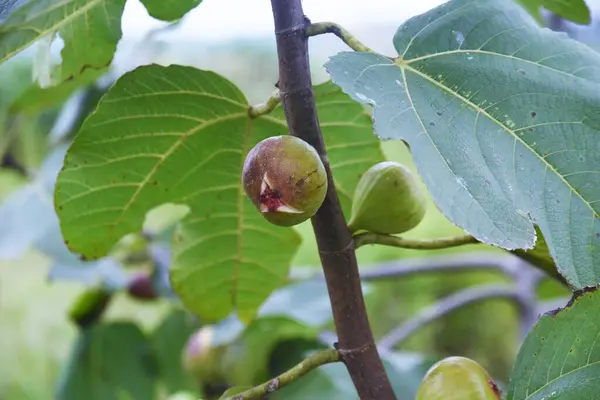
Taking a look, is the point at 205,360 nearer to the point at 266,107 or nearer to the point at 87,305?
the point at 87,305

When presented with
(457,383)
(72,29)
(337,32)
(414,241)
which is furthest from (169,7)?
(457,383)

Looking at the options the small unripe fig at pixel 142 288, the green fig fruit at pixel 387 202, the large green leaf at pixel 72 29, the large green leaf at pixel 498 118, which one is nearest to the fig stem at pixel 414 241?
the green fig fruit at pixel 387 202

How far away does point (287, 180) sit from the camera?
509 mm

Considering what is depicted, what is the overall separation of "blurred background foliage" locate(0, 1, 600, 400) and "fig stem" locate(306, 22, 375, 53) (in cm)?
15

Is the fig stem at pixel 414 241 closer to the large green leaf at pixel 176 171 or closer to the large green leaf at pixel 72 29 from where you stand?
the large green leaf at pixel 176 171

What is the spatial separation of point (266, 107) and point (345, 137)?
0.54ft

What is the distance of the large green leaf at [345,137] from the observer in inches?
29.8

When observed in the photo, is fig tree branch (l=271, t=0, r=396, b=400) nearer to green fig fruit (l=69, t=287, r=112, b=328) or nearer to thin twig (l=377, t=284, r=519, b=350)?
thin twig (l=377, t=284, r=519, b=350)

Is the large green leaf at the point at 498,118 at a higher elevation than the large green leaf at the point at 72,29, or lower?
lower

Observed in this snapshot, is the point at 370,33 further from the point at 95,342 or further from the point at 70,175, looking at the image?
the point at 70,175

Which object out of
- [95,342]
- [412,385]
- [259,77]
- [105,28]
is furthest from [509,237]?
[259,77]

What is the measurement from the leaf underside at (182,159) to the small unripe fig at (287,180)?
0.70 feet

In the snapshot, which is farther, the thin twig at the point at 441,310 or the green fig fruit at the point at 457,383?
the thin twig at the point at 441,310

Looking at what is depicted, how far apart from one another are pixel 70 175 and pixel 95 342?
95cm
